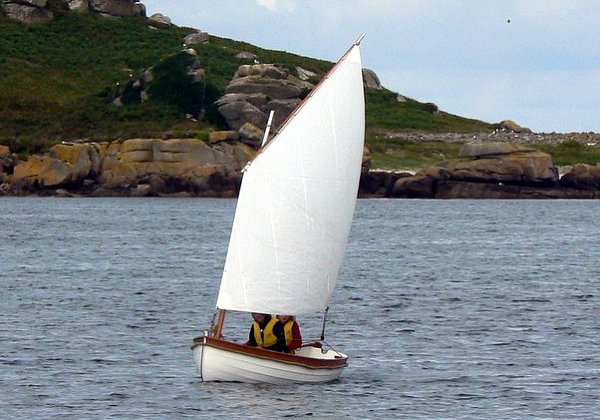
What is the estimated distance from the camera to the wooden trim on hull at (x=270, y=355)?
34.1 metres

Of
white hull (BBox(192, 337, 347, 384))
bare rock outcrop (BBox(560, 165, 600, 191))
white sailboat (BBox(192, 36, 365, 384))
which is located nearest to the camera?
white hull (BBox(192, 337, 347, 384))

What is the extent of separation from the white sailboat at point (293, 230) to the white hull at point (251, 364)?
0.08 ft

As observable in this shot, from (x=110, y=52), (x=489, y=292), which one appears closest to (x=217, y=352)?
(x=489, y=292)

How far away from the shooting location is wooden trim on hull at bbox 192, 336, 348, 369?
3409 centimetres

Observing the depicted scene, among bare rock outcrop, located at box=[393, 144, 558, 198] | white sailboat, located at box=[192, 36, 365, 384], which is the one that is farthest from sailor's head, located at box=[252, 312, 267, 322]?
bare rock outcrop, located at box=[393, 144, 558, 198]

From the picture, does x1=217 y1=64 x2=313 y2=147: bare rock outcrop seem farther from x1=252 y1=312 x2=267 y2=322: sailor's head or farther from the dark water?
x1=252 y1=312 x2=267 y2=322: sailor's head

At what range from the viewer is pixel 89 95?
16838cm

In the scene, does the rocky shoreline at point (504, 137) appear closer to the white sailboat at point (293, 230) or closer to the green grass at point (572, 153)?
the green grass at point (572, 153)

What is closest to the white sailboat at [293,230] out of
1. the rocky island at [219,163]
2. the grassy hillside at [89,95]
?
the rocky island at [219,163]

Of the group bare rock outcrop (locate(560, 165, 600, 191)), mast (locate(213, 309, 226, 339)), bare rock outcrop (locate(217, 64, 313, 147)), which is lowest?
mast (locate(213, 309, 226, 339))

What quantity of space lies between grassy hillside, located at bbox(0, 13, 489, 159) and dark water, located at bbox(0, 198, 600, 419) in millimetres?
47297

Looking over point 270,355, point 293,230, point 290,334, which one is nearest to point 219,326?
point 270,355

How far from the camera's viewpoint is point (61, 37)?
197m

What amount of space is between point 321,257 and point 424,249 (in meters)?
49.0
